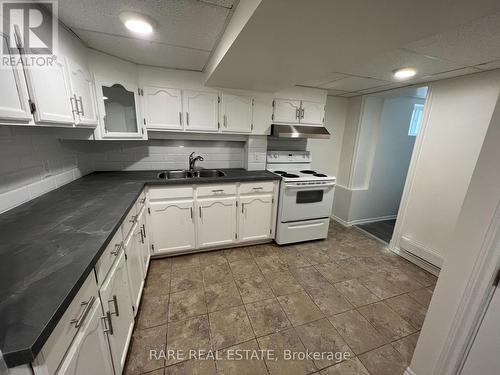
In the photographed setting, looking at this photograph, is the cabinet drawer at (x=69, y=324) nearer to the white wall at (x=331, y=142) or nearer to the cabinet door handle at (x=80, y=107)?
the cabinet door handle at (x=80, y=107)

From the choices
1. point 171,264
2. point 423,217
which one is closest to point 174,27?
point 171,264

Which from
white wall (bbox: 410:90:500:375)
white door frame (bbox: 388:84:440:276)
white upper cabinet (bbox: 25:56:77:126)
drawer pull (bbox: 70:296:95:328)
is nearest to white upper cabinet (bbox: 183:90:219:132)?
white upper cabinet (bbox: 25:56:77:126)

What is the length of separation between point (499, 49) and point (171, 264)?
3.39 meters

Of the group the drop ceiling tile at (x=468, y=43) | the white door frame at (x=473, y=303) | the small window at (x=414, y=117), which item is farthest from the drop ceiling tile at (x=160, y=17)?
the small window at (x=414, y=117)

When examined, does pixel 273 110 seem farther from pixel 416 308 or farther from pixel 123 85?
pixel 416 308

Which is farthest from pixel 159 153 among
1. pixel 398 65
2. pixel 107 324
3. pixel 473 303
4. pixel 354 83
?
pixel 473 303

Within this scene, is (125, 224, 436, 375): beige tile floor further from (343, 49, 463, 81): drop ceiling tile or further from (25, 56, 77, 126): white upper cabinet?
(343, 49, 463, 81): drop ceiling tile

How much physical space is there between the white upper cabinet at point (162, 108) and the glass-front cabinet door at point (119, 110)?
0.11m

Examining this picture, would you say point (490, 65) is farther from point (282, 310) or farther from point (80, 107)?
point (80, 107)

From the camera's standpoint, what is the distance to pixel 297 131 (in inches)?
109

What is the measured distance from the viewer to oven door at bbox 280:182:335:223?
261cm

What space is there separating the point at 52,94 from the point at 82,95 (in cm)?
45

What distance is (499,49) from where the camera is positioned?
150 cm

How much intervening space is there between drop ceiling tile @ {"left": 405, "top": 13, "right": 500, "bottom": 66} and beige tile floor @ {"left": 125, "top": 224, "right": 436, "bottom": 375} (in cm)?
213
